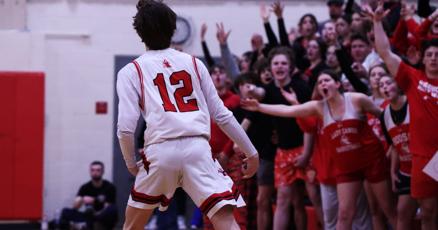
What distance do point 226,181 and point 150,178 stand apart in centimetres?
42

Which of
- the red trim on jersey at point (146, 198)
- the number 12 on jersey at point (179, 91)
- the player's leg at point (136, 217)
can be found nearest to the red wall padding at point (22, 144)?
the player's leg at point (136, 217)

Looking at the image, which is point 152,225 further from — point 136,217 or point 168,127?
point 168,127

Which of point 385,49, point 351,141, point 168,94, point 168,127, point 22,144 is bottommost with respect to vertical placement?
point 22,144

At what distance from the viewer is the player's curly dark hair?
4.81m

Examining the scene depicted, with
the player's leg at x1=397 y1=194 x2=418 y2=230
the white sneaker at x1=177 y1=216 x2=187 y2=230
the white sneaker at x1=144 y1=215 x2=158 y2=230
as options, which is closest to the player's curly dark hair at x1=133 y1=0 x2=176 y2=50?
the player's leg at x1=397 y1=194 x2=418 y2=230

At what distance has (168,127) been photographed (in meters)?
4.71

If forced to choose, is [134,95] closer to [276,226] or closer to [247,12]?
[276,226]

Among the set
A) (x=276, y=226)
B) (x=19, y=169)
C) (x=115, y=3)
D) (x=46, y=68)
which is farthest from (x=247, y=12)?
(x=276, y=226)

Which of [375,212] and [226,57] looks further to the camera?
[226,57]

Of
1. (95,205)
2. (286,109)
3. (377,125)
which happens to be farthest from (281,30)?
(95,205)

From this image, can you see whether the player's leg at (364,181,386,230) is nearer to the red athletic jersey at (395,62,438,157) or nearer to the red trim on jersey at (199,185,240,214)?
the red athletic jersey at (395,62,438,157)

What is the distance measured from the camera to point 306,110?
7406 mm

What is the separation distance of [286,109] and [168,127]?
2.75m

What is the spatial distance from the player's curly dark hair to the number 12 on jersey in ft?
0.78
